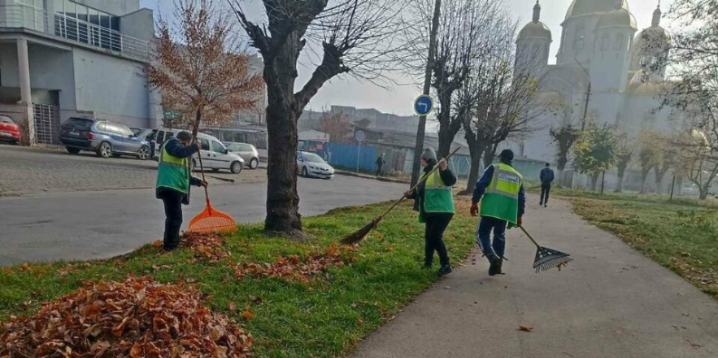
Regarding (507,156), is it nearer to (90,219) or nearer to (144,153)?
(90,219)

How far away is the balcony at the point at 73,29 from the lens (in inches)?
835

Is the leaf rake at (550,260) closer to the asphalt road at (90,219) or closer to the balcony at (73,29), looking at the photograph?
the asphalt road at (90,219)

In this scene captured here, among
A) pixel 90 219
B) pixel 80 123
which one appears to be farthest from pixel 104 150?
pixel 90 219

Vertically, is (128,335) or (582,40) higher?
(582,40)

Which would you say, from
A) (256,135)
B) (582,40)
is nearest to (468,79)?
(256,135)

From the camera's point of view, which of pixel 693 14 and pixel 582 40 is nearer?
pixel 693 14

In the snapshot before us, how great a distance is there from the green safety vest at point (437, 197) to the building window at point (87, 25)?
89.0ft

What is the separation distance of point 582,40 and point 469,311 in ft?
204

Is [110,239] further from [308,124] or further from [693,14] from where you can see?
[308,124]

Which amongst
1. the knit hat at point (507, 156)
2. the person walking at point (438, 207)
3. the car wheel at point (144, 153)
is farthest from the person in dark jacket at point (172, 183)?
the car wheel at point (144, 153)

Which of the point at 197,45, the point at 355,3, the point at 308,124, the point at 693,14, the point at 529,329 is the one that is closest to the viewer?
the point at 529,329

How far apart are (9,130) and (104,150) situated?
5.91m

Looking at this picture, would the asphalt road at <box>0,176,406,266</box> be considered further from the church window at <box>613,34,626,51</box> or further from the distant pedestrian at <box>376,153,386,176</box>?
the church window at <box>613,34,626,51</box>

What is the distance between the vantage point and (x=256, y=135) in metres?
35.5
